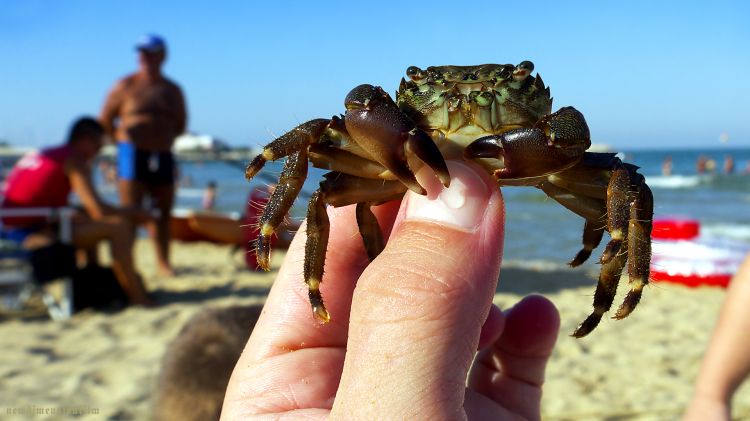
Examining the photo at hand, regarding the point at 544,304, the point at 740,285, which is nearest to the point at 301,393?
the point at 544,304

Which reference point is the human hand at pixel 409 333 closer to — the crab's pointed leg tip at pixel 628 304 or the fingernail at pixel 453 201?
the fingernail at pixel 453 201

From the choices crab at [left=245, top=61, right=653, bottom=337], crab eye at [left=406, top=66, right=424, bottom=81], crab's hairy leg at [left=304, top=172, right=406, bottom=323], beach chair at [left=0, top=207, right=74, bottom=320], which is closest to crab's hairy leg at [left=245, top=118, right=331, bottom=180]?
crab at [left=245, top=61, right=653, bottom=337]

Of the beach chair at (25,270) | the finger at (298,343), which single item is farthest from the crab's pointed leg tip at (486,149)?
the beach chair at (25,270)

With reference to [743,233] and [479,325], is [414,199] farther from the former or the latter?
[743,233]

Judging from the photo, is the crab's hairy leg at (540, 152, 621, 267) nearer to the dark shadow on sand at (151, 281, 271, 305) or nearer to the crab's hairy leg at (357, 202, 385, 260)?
the crab's hairy leg at (357, 202, 385, 260)

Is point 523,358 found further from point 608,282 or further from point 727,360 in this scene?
point 727,360

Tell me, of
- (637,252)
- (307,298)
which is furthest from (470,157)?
(307,298)
